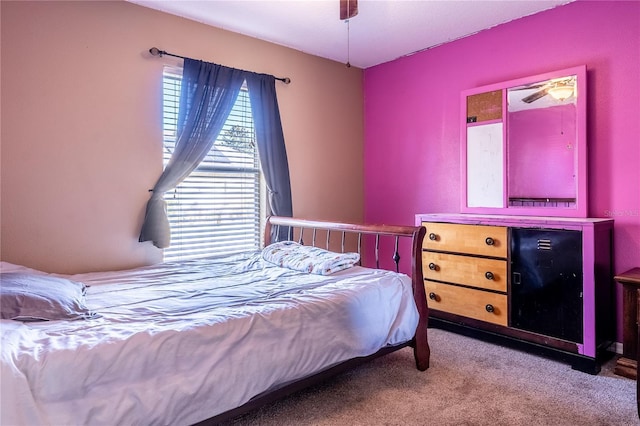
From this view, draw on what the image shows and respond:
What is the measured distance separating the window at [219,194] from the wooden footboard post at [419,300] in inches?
66.6

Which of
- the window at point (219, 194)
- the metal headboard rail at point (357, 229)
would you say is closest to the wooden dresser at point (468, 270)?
the metal headboard rail at point (357, 229)

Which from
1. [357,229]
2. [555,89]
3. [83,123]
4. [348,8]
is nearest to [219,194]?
[83,123]

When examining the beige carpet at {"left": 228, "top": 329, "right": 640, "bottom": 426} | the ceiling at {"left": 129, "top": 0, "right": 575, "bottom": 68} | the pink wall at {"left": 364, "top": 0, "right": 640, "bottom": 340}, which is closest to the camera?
the beige carpet at {"left": 228, "top": 329, "right": 640, "bottom": 426}

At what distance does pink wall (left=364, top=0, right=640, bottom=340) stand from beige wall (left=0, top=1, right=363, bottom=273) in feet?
5.34

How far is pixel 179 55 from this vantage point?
3029 millimetres

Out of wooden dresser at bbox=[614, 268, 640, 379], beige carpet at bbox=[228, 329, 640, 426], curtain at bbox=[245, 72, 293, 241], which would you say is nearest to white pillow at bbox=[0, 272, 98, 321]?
beige carpet at bbox=[228, 329, 640, 426]

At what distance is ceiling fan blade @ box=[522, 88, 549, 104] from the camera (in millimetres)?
2908

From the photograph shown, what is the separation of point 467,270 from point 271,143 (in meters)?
1.89

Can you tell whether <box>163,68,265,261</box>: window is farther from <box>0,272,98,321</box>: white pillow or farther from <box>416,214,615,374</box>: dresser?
<box>416,214,615,374</box>: dresser

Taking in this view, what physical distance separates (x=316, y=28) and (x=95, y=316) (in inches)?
105

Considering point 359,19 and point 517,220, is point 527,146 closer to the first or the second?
point 517,220

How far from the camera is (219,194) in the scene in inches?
130

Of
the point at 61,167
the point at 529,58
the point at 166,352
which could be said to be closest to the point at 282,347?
the point at 166,352

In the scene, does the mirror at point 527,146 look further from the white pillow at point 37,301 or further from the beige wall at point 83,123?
the white pillow at point 37,301
